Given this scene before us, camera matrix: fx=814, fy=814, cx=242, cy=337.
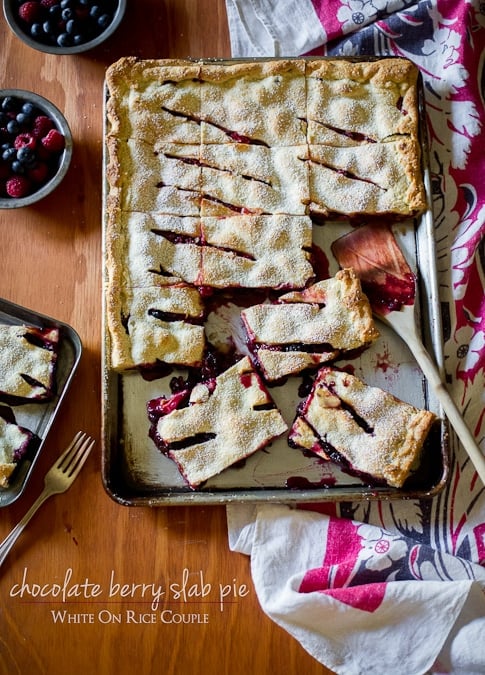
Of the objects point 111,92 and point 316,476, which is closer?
point 316,476

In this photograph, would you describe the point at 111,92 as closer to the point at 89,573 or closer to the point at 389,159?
the point at 389,159

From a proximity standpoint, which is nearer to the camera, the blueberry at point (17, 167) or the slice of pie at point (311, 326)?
the slice of pie at point (311, 326)

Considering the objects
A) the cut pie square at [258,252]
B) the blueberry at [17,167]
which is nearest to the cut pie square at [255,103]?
the cut pie square at [258,252]

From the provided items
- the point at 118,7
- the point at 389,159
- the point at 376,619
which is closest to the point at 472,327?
the point at 389,159

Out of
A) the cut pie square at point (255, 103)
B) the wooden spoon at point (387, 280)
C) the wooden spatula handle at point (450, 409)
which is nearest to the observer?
the wooden spatula handle at point (450, 409)

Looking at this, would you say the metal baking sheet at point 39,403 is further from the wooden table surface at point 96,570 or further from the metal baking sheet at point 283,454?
the metal baking sheet at point 283,454

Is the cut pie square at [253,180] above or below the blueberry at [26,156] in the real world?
below
